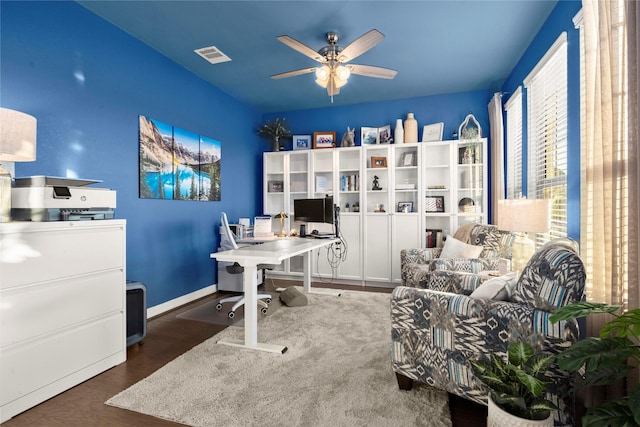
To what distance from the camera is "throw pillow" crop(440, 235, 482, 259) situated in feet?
11.0

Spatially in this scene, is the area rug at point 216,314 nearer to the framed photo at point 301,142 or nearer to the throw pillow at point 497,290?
the throw pillow at point 497,290

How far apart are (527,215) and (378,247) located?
251 centimetres

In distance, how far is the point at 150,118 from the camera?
3.34 m

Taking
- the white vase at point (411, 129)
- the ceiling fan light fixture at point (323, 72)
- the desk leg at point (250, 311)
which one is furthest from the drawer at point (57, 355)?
the white vase at point (411, 129)

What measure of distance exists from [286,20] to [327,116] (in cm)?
256

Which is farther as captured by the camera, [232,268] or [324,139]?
[324,139]

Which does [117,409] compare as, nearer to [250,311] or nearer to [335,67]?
[250,311]

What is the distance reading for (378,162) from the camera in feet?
16.0

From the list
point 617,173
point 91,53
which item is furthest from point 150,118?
point 617,173

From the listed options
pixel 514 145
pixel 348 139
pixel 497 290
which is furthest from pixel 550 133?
pixel 348 139

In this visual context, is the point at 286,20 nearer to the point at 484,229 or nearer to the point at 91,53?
the point at 91,53

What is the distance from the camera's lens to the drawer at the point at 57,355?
1708 millimetres

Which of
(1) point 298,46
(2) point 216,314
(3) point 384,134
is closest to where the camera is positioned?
(1) point 298,46

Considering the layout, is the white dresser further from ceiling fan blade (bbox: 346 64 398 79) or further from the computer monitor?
ceiling fan blade (bbox: 346 64 398 79)
